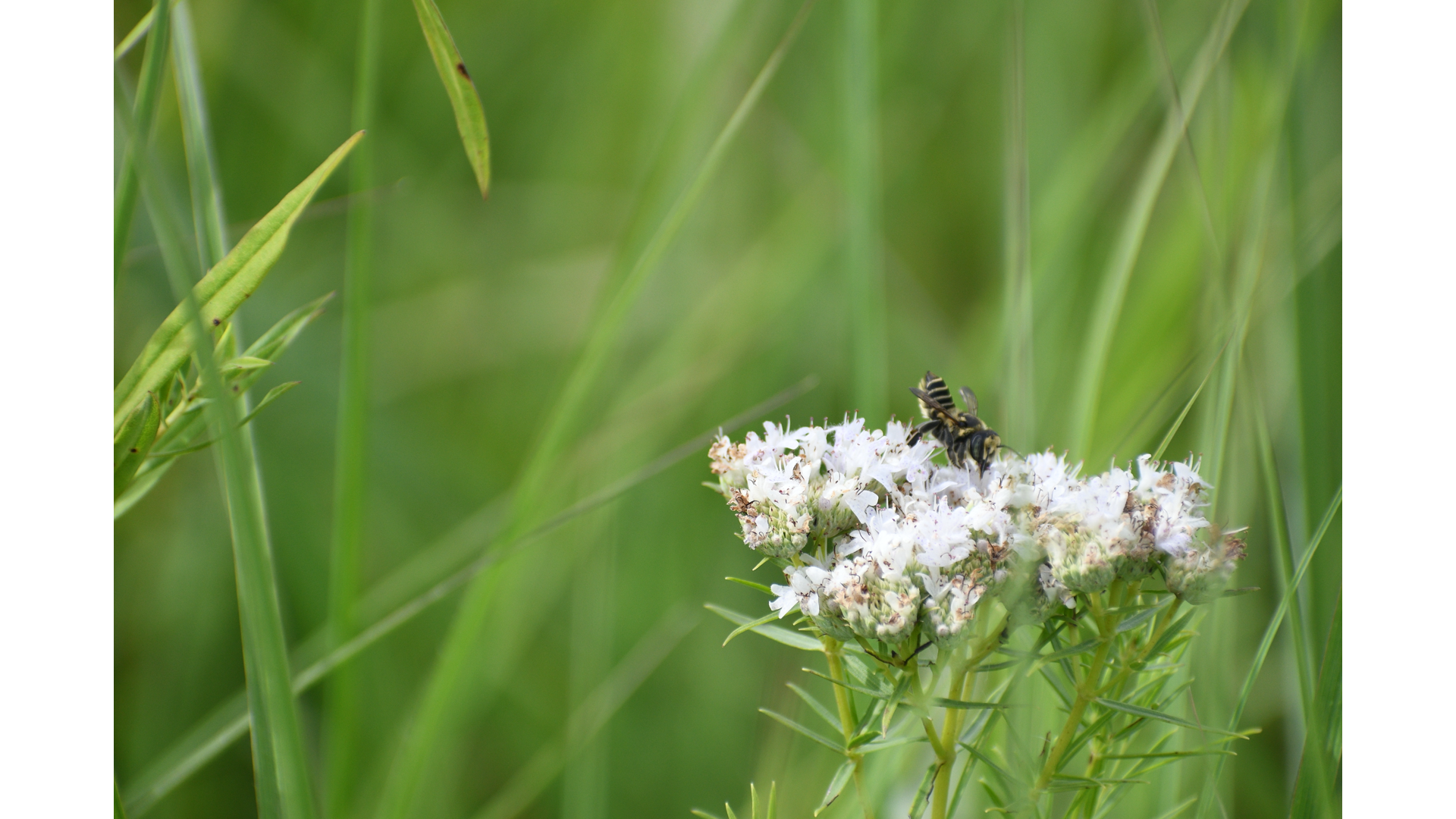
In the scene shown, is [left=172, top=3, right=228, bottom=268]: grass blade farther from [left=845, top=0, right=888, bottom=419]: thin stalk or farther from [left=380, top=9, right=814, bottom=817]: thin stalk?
[left=845, top=0, right=888, bottom=419]: thin stalk

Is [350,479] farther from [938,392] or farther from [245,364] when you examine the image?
[938,392]

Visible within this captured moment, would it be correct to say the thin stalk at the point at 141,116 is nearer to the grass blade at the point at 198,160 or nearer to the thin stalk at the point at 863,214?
the grass blade at the point at 198,160

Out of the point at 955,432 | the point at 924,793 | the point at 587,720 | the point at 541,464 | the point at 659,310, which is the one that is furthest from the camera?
the point at 659,310

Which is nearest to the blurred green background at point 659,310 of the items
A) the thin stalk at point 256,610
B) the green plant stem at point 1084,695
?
the green plant stem at point 1084,695

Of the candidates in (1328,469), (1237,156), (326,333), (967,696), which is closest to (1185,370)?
(1328,469)

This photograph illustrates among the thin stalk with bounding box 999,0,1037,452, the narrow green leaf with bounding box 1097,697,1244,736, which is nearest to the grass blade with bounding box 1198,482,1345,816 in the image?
Answer: the narrow green leaf with bounding box 1097,697,1244,736

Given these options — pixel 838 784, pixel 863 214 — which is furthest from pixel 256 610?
pixel 863 214

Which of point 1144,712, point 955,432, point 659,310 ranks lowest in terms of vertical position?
point 1144,712
